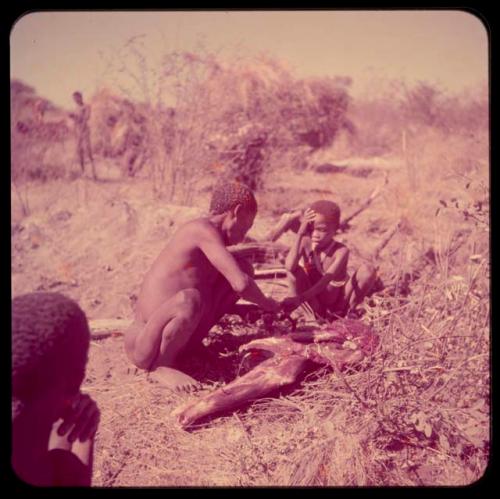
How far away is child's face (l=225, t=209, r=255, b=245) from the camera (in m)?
2.95

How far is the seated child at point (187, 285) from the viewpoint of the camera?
111 inches

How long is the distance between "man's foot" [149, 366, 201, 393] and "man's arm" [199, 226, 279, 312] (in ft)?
2.02

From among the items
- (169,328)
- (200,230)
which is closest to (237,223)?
(200,230)

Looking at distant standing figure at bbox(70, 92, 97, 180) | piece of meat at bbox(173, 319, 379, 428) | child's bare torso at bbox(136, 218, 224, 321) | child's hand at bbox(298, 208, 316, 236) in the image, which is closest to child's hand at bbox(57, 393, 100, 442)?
piece of meat at bbox(173, 319, 379, 428)

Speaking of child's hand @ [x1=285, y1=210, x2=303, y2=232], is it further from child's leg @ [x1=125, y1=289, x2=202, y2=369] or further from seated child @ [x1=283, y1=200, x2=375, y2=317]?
child's leg @ [x1=125, y1=289, x2=202, y2=369]

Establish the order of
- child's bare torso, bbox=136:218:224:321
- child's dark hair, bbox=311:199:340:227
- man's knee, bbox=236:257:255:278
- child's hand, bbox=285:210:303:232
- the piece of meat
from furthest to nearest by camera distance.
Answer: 1. child's hand, bbox=285:210:303:232
2. child's dark hair, bbox=311:199:340:227
3. man's knee, bbox=236:257:255:278
4. child's bare torso, bbox=136:218:224:321
5. the piece of meat

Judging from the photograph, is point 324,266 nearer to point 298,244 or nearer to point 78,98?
point 298,244

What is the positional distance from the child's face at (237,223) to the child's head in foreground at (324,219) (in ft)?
2.61

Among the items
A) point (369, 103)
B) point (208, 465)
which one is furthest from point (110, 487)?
point (369, 103)

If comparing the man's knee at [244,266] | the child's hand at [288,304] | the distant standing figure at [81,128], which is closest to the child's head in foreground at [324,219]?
the child's hand at [288,304]

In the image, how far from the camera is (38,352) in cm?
158

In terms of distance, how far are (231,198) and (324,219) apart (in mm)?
961

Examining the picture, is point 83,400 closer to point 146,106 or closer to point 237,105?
point 146,106

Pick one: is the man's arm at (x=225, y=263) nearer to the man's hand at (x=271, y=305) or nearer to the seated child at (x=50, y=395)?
the man's hand at (x=271, y=305)
